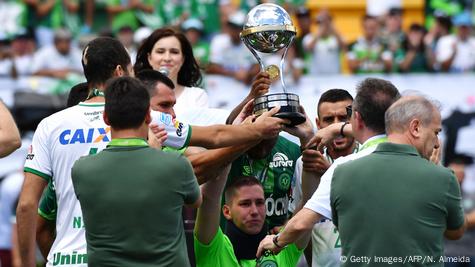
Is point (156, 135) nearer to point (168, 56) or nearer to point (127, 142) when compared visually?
point (127, 142)

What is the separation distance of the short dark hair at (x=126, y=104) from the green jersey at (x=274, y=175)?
225 centimetres

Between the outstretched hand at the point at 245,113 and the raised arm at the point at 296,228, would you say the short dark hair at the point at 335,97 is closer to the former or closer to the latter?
the outstretched hand at the point at 245,113

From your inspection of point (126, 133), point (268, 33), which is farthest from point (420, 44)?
point (126, 133)

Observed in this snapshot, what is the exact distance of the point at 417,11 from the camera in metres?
17.8

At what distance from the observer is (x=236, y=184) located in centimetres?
808

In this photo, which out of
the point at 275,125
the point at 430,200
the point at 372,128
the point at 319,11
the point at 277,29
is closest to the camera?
the point at 430,200

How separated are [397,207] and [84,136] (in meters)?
1.90

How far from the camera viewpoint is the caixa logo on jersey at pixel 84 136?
6784mm

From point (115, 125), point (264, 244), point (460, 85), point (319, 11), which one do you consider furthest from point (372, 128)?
point (319, 11)

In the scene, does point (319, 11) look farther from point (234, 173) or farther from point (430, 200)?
point (430, 200)

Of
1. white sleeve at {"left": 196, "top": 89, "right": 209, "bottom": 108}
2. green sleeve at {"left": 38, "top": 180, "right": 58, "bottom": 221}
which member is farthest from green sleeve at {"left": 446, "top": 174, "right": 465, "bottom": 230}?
white sleeve at {"left": 196, "top": 89, "right": 209, "bottom": 108}

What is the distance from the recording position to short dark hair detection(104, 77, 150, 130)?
6.05 metres

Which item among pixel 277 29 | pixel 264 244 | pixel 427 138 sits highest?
pixel 277 29

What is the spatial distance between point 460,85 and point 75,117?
860 centimetres
